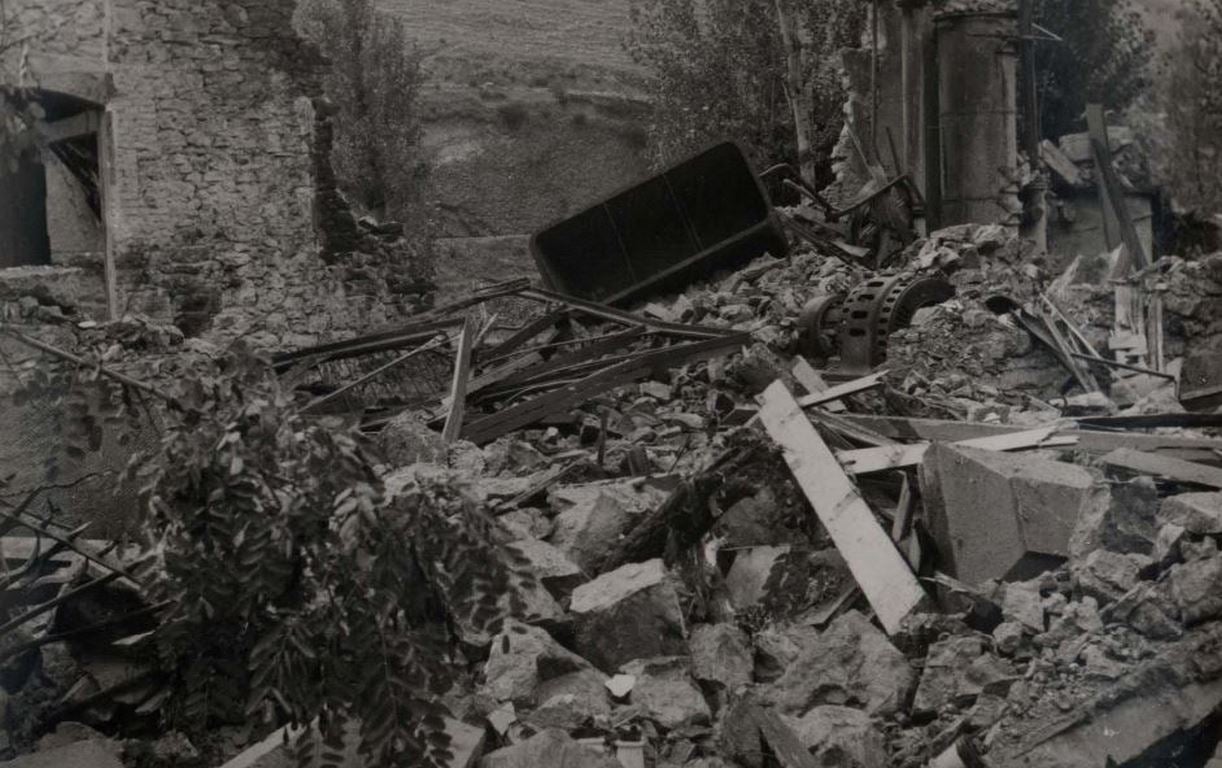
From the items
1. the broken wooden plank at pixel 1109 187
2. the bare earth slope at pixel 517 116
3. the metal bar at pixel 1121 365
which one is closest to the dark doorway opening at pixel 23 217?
the metal bar at pixel 1121 365

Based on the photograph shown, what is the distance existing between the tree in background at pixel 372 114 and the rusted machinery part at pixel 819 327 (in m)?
17.9

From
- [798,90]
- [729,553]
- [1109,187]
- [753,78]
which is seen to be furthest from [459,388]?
[753,78]

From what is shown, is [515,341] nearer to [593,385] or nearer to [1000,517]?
[593,385]

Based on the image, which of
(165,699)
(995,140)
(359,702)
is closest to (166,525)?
(359,702)

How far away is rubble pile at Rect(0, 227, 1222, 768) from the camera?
422cm

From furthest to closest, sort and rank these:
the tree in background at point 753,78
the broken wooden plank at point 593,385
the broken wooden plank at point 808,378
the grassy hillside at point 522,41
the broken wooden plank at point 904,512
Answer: the grassy hillside at point 522,41 < the tree in background at point 753,78 < the broken wooden plank at point 808,378 < the broken wooden plank at point 593,385 < the broken wooden plank at point 904,512

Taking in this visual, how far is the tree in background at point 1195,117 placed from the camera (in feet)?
70.7

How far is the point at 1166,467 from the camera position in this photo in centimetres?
535

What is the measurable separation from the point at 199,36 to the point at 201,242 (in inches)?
63.2

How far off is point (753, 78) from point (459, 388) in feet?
59.1

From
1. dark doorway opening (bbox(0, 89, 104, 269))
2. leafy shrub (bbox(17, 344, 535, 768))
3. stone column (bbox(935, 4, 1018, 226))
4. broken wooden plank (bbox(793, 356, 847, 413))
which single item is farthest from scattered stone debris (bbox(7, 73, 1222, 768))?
stone column (bbox(935, 4, 1018, 226))

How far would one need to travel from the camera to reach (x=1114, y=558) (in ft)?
15.5

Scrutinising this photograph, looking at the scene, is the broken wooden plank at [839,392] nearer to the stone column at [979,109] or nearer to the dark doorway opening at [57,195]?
the dark doorway opening at [57,195]

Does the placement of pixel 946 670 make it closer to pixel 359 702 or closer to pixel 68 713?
pixel 359 702
